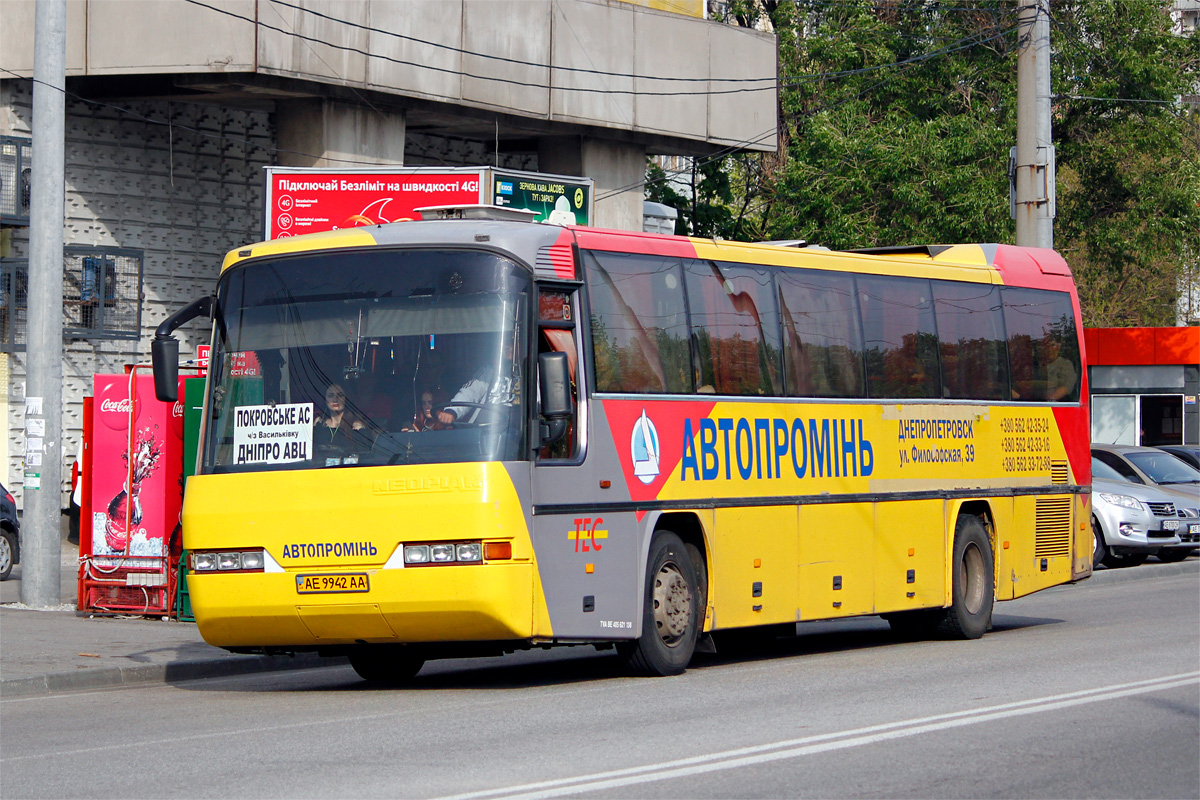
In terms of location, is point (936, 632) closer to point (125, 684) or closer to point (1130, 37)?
point (125, 684)

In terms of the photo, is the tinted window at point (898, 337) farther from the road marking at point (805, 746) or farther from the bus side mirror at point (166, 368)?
the bus side mirror at point (166, 368)

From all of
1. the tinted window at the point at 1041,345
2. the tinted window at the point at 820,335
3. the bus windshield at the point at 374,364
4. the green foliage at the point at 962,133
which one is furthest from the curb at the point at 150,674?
the green foliage at the point at 962,133

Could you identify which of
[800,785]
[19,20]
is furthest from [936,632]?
[19,20]

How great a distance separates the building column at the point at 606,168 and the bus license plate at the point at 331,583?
19535 mm

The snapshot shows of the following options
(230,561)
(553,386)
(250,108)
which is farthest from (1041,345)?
(250,108)

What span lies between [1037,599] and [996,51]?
21511 millimetres

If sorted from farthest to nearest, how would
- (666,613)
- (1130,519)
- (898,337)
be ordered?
1. (1130,519)
2. (898,337)
3. (666,613)

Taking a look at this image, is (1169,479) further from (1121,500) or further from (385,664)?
(385,664)

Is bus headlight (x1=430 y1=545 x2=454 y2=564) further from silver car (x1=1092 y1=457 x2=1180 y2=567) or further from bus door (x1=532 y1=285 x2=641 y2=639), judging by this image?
silver car (x1=1092 y1=457 x2=1180 y2=567)

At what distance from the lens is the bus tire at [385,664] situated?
1263 centimetres

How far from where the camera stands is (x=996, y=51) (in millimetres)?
39719

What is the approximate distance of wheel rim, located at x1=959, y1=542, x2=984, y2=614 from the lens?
16.0 m

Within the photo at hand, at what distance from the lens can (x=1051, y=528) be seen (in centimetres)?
1731

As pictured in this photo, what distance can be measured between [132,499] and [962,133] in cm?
2376
